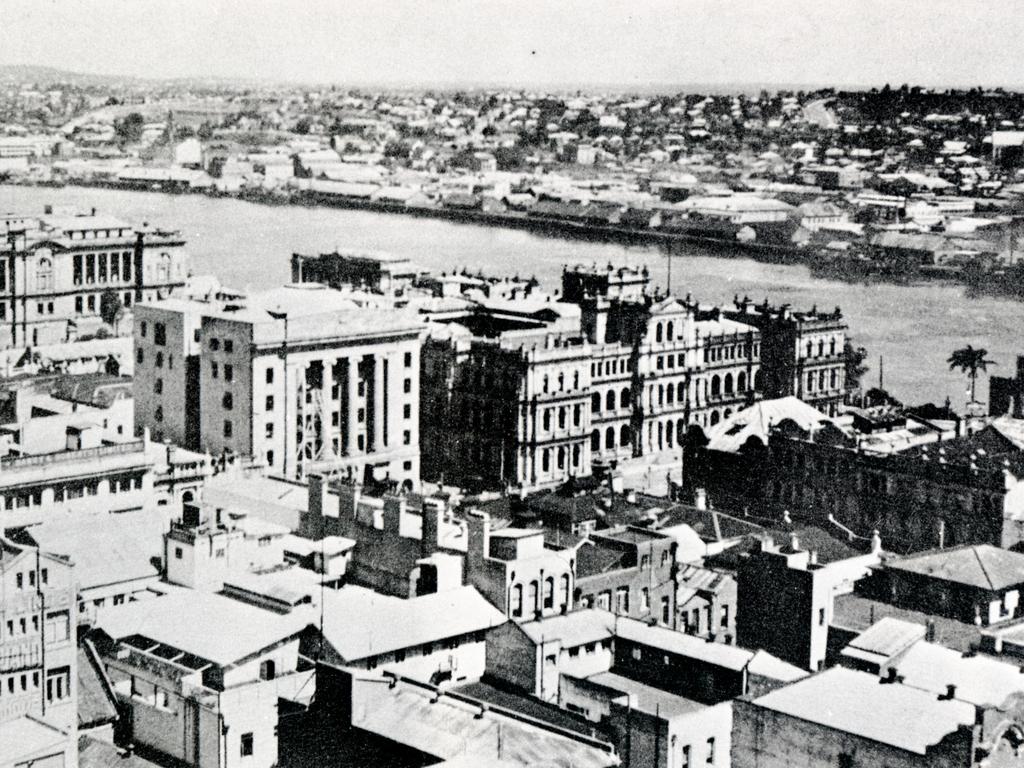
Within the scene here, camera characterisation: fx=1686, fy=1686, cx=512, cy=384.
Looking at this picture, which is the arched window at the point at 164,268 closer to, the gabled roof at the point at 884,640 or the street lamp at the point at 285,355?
the street lamp at the point at 285,355

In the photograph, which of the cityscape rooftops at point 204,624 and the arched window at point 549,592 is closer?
the cityscape rooftops at point 204,624

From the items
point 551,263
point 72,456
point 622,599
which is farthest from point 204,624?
point 551,263

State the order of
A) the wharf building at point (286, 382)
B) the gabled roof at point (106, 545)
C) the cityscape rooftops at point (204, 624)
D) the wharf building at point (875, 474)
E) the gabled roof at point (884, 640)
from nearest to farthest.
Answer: the cityscape rooftops at point (204, 624), the gabled roof at point (884, 640), the gabled roof at point (106, 545), the wharf building at point (875, 474), the wharf building at point (286, 382)

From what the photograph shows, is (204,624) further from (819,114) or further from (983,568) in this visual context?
(819,114)

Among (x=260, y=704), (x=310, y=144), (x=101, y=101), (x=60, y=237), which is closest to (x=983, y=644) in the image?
(x=260, y=704)

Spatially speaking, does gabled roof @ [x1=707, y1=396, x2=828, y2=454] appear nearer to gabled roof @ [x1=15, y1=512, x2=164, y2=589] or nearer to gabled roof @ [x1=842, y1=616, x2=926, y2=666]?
gabled roof @ [x1=842, y1=616, x2=926, y2=666]

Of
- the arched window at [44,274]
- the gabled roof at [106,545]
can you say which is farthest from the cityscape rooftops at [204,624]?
the arched window at [44,274]

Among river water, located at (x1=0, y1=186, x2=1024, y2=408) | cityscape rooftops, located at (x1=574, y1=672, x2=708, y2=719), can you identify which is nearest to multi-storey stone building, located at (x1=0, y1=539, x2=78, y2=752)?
cityscape rooftops, located at (x1=574, y1=672, x2=708, y2=719)

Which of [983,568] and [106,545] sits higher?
[106,545]
